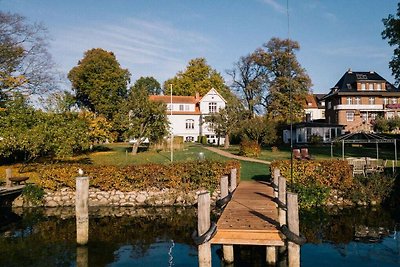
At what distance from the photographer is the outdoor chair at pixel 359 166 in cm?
1820

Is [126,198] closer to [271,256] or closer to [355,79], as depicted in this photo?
[271,256]

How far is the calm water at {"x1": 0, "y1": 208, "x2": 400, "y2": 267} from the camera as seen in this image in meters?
10.2

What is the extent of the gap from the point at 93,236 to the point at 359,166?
44.7ft

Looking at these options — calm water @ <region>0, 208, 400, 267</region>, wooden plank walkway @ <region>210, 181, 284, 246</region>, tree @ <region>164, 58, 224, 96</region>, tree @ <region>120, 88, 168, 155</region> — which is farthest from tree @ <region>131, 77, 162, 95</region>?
wooden plank walkway @ <region>210, 181, 284, 246</region>

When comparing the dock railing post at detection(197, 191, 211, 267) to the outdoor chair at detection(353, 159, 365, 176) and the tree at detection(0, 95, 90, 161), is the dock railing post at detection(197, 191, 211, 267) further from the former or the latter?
the tree at detection(0, 95, 90, 161)

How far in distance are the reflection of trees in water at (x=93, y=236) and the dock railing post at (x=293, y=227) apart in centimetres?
524

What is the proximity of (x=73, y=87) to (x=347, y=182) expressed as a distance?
48394mm

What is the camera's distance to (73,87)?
182ft

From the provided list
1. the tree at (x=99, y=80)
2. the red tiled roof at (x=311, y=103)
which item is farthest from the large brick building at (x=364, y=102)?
the tree at (x=99, y=80)

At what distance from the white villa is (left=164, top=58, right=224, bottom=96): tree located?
9815 millimetres

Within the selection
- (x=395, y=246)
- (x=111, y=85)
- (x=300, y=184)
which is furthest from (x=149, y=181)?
(x=111, y=85)

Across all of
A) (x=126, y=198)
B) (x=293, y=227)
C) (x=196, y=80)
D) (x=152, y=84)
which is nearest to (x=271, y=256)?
(x=293, y=227)

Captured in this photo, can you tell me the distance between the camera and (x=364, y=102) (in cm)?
5131

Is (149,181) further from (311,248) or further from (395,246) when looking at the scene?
(395,246)
